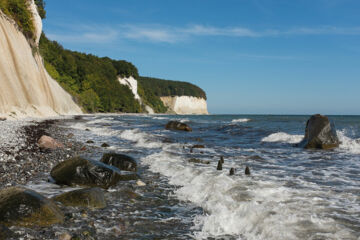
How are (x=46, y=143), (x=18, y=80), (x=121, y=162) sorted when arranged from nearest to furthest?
(x=121, y=162) < (x=46, y=143) < (x=18, y=80)

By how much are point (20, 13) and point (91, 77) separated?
50.7 m

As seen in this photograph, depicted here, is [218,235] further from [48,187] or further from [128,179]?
[48,187]

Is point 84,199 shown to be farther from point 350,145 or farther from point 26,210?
point 350,145

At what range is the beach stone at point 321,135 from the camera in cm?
1374

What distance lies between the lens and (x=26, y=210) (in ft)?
13.8

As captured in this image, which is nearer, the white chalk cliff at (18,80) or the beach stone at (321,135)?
the beach stone at (321,135)

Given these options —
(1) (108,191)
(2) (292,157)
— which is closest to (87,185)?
(1) (108,191)

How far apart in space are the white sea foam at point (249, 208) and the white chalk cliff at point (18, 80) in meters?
22.5

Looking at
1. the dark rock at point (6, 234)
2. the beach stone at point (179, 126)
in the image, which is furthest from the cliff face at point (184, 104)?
the dark rock at point (6, 234)

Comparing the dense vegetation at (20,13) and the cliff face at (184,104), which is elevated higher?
the dense vegetation at (20,13)

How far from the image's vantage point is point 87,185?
259 inches

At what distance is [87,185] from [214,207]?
3195mm

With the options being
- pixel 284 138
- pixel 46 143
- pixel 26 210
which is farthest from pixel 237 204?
pixel 284 138

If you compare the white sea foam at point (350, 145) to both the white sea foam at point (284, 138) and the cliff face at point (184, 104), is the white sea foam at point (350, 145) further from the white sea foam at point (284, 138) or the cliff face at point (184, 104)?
the cliff face at point (184, 104)
